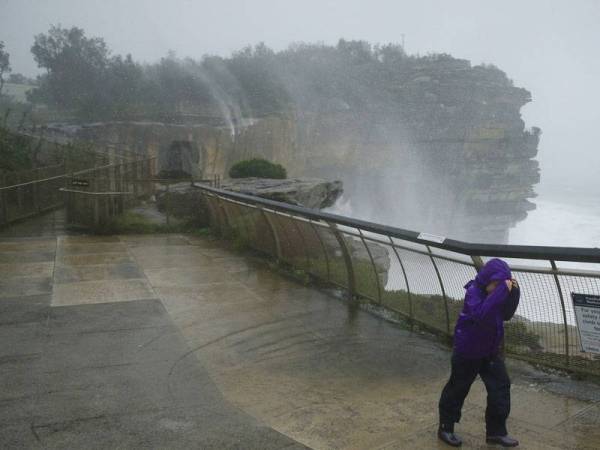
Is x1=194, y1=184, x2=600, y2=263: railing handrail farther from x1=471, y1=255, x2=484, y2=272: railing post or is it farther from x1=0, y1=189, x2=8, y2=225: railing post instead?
x1=0, y1=189, x2=8, y2=225: railing post

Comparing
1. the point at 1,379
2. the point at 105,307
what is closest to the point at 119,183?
the point at 105,307

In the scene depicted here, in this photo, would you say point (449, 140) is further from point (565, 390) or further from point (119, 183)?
point (565, 390)

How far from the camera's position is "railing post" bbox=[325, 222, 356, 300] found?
7.76 metres

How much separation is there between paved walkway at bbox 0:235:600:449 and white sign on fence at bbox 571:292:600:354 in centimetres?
41

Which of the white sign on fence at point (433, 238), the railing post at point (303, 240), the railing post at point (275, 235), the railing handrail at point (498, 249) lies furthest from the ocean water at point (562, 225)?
the white sign on fence at point (433, 238)

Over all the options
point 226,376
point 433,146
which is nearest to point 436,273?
point 226,376

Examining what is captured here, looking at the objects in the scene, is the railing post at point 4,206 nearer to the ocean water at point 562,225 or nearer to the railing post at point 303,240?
the railing post at point 303,240

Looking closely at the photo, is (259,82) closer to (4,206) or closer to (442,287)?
(4,206)

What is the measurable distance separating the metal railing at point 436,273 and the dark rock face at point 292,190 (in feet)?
27.5

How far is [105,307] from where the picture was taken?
24.6 ft

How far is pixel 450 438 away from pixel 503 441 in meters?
0.34

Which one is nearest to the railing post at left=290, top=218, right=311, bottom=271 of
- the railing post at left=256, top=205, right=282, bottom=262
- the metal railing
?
the metal railing

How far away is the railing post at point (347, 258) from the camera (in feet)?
25.5

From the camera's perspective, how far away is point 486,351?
164 inches
